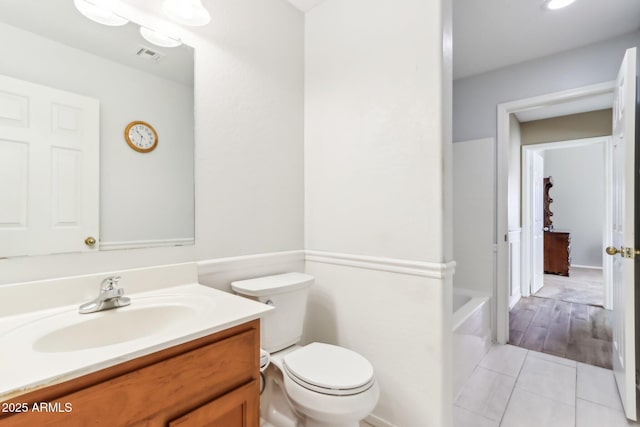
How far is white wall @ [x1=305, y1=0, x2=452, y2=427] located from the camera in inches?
56.4

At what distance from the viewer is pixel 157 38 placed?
4.42 ft

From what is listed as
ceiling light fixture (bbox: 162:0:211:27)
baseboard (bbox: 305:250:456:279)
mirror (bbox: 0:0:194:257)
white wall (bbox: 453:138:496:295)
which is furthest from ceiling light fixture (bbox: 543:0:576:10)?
mirror (bbox: 0:0:194:257)

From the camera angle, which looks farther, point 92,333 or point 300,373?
point 300,373

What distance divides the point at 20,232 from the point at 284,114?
1342mm

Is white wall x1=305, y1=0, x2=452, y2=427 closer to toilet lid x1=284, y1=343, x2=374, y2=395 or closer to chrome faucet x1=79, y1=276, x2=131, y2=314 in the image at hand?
toilet lid x1=284, y1=343, x2=374, y2=395

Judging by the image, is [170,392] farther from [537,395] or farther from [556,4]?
[556,4]

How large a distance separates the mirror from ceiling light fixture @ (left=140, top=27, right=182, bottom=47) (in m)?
0.02


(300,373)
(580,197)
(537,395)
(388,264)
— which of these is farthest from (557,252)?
(300,373)

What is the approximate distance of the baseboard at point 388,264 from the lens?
56.1 inches

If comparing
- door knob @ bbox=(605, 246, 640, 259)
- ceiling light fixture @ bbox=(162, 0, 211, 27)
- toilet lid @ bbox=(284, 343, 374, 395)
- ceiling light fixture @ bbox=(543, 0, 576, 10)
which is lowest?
toilet lid @ bbox=(284, 343, 374, 395)

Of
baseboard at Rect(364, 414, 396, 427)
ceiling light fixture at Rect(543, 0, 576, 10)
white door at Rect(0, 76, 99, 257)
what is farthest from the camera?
ceiling light fixture at Rect(543, 0, 576, 10)

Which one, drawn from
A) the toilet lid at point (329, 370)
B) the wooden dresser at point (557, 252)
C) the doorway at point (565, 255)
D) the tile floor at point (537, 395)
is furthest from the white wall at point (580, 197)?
the toilet lid at point (329, 370)

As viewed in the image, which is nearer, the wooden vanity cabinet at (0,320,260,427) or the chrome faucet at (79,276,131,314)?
the wooden vanity cabinet at (0,320,260,427)

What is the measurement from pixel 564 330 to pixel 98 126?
3959mm
